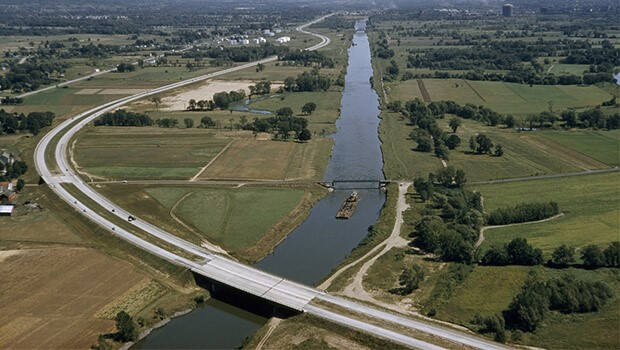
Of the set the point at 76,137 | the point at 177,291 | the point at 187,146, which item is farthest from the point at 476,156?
the point at 76,137

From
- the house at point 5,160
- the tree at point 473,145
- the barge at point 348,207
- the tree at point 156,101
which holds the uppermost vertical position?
the house at point 5,160

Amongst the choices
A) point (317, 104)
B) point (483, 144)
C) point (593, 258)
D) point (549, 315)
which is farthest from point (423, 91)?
Answer: point (549, 315)

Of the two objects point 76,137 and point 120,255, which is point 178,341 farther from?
point 76,137

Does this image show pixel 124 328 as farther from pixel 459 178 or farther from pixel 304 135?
pixel 304 135

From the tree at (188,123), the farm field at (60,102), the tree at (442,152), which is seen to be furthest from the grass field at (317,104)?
the farm field at (60,102)

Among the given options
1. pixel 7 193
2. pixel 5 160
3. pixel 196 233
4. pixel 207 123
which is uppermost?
pixel 5 160

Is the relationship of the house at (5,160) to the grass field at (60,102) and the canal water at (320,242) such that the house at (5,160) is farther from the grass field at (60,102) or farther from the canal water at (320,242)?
the canal water at (320,242)

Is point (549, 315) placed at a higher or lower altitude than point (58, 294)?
lower
